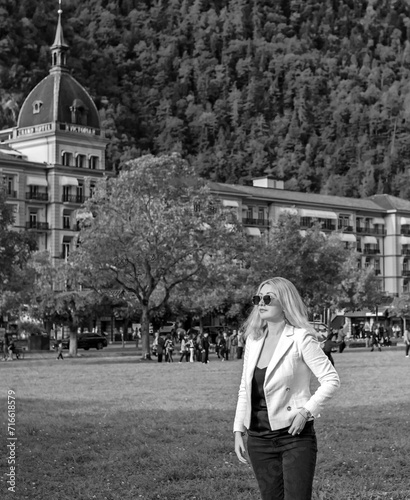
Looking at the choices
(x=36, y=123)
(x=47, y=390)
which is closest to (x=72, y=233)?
(x=36, y=123)

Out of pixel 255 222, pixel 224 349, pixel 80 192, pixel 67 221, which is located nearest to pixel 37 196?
pixel 67 221

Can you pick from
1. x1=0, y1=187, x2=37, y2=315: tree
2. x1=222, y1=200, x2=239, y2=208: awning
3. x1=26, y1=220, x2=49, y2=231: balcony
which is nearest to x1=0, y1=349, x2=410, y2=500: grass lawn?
x1=0, y1=187, x2=37, y2=315: tree

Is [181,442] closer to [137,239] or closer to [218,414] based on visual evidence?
[218,414]

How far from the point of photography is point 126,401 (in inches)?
1022

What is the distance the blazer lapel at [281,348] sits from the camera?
893cm

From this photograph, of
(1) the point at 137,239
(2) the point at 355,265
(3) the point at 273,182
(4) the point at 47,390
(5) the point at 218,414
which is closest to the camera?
(5) the point at 218,414

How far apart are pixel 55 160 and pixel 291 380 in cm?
10507

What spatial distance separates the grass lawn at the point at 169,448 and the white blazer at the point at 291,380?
442cm

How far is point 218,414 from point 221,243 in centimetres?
3846

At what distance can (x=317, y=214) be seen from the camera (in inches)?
5689

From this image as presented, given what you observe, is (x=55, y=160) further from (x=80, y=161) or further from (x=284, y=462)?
(x=284, y=462)

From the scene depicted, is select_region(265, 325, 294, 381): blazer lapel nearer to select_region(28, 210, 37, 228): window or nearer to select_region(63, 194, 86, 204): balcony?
select_region(28, 210, 37, 228): window

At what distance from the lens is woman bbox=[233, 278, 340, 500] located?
8.80 metres

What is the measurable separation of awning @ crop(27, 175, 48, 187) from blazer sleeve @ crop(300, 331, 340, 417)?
10296cm
